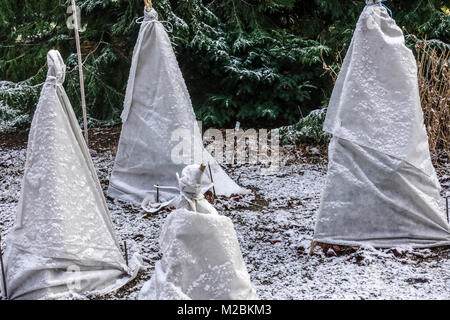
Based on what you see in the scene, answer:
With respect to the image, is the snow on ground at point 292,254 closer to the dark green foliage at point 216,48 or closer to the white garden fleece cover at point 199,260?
the white garden fleece cover at point 199,260

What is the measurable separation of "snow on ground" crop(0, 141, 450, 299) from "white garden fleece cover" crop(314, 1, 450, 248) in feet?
0.56

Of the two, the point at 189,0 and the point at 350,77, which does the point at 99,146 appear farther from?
the point at 350,77

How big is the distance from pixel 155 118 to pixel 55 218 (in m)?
2.35

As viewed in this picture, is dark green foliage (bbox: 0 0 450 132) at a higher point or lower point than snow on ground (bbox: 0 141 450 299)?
higher

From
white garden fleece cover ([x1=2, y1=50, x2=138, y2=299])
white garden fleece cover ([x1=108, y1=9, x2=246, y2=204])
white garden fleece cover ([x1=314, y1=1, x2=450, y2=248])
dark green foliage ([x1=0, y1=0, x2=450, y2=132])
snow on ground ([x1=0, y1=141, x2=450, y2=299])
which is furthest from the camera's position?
dark green foliage ([x1=0, y1=0, x2=450, y2=132])

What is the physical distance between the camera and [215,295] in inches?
120

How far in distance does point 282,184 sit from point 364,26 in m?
2.71

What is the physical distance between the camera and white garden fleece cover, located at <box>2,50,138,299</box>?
3.58 metres

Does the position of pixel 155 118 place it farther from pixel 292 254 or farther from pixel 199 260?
pixel 199 260

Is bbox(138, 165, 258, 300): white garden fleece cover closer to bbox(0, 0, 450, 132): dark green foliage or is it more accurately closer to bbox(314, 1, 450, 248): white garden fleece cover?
bbox(314, 1, 450, 248): white garden fleece cover

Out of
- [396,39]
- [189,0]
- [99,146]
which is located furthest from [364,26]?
[99,146]

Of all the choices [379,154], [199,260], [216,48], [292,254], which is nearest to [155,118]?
[292,254]

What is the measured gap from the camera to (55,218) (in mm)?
3602

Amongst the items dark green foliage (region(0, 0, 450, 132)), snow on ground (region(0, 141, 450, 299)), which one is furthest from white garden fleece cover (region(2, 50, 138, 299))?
dark green foliage (region(0, 0, 450, 132))
